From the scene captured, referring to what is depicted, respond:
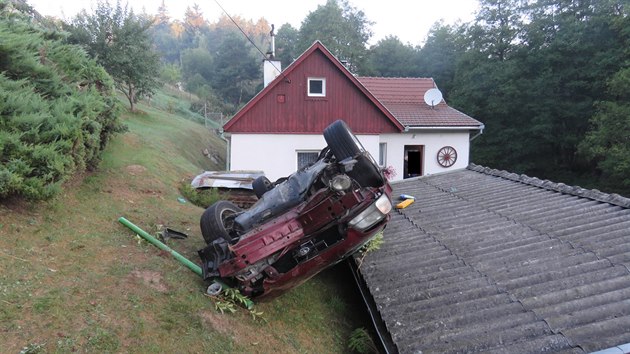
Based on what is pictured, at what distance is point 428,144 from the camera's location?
56.5ft

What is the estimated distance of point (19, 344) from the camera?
2990mm

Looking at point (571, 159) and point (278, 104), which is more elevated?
point (278, 104)

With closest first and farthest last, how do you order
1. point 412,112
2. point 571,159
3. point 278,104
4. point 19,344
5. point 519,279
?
point 19,344, point 519,279, point 278,104, point 412,112, point 571,159

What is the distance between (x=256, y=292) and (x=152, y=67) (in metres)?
19.3

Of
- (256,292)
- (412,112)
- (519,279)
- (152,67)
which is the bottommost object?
(256,292)

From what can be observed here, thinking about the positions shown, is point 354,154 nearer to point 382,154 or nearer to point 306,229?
point 306,229

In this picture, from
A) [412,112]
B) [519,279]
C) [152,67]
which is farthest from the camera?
[152,67]

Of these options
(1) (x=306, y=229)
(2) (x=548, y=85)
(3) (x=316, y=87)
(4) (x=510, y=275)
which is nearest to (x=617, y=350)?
(4) (x=510, y=275)

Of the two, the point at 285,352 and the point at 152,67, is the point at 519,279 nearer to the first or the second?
the point at 285,352

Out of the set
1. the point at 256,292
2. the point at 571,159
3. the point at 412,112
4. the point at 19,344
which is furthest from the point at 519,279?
the point at 571,159

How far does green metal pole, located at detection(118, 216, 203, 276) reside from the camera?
4.89 metres

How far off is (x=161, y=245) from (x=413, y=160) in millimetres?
14728

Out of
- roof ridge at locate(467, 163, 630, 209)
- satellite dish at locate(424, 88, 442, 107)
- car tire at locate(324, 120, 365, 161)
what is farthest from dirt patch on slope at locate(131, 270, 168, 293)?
satellite dish at locate(424, 88, 442, 107)

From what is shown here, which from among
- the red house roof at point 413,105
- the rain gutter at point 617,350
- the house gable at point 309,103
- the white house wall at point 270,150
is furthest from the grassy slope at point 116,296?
the red house roof at point 413,105
